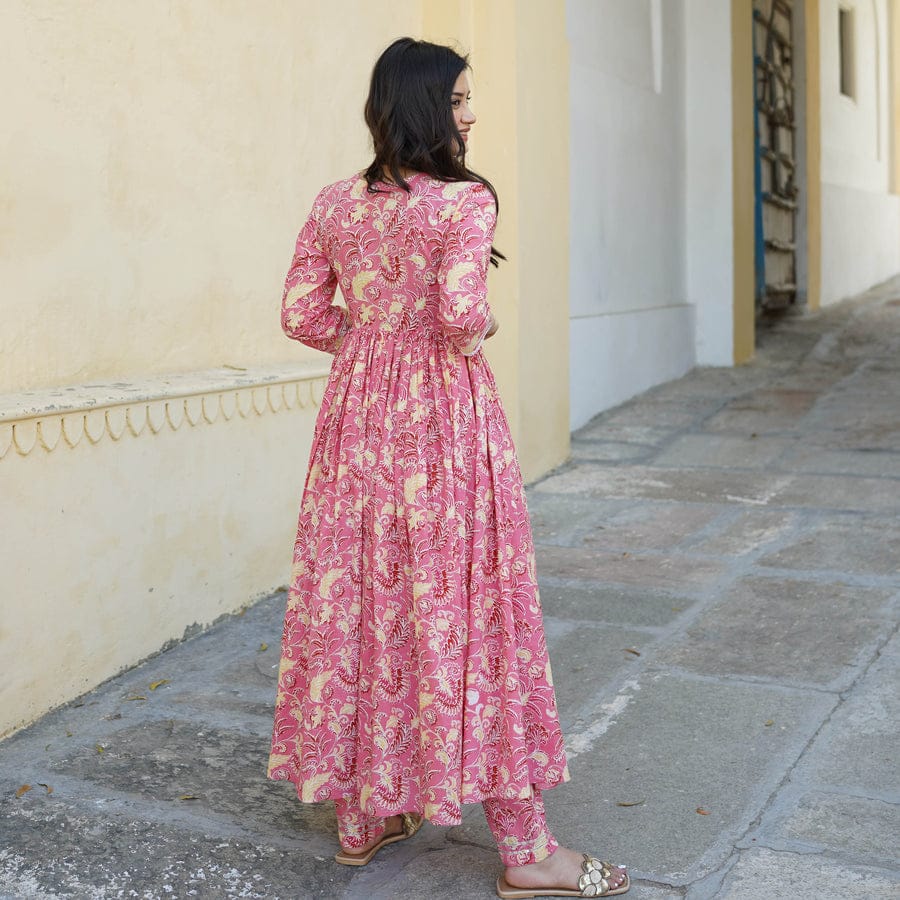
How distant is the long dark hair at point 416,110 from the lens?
248 cm

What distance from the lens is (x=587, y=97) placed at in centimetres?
784

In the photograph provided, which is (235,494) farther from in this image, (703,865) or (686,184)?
(686,184)

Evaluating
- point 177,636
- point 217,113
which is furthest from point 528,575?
point 217,113

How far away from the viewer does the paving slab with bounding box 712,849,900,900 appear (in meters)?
2.59

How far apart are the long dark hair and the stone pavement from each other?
1399 mm

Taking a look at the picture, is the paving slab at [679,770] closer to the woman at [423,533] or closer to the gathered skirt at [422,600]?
the woman at [423,533]

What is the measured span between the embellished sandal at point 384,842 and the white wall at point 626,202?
5000 millimetres

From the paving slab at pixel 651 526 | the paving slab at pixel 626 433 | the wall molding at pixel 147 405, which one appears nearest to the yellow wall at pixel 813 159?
the paving slab at pixel 626 433

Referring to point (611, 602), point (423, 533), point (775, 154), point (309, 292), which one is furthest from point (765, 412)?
point (423, 533)

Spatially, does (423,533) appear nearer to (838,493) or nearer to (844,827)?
(844,827)

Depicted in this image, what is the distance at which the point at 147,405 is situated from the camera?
156 inches

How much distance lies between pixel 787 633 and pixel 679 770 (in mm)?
1145

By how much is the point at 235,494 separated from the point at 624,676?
56.3 inches

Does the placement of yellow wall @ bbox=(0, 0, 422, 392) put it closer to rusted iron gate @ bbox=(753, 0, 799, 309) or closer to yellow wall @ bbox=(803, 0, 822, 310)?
rusted iron gate @ bbox=(753, 0, 799, 309)
